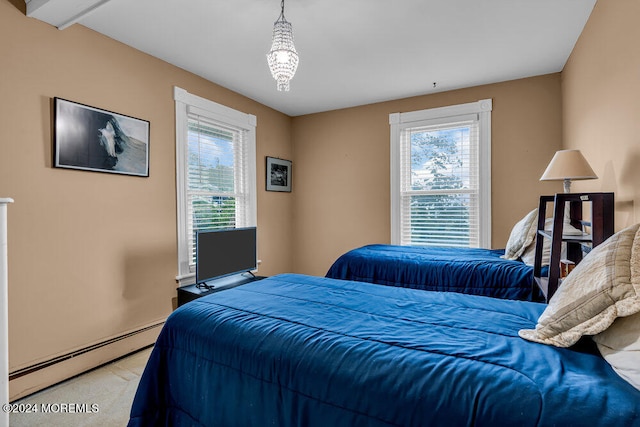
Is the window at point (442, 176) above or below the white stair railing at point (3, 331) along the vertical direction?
above

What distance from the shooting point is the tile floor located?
195 centimetres

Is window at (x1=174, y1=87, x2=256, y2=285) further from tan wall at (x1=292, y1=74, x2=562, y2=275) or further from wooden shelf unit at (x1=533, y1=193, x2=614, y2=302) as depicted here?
wooden shelf unit at (x1=533, y1=193, x2=614, y2=302)

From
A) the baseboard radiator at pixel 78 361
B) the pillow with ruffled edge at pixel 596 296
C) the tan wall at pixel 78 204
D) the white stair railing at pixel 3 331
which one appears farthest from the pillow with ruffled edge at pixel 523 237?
the white stair railing at pixel 3 331

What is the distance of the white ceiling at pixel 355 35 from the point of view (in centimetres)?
229

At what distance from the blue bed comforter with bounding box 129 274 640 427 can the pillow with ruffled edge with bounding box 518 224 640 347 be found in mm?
66

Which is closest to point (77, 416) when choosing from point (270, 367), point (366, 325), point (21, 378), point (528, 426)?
point (21, 378)

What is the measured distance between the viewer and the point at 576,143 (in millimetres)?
2912

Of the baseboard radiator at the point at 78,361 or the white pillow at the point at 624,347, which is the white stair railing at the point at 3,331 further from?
the white pillow at the point at 624,347

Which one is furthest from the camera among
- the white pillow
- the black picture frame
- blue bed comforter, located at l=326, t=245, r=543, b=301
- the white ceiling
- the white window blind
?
the black picture frame

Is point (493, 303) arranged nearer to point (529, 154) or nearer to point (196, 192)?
point (529, 154)

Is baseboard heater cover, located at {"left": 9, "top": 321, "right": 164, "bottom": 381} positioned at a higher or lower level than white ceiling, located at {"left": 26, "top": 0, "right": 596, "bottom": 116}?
lower

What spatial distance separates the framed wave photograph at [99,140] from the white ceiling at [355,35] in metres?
0.62

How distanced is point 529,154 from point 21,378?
15.5ft

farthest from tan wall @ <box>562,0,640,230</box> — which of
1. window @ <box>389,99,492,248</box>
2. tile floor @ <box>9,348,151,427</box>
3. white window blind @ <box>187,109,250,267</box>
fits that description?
white window blind @ <box>187,109,250,267</box>
